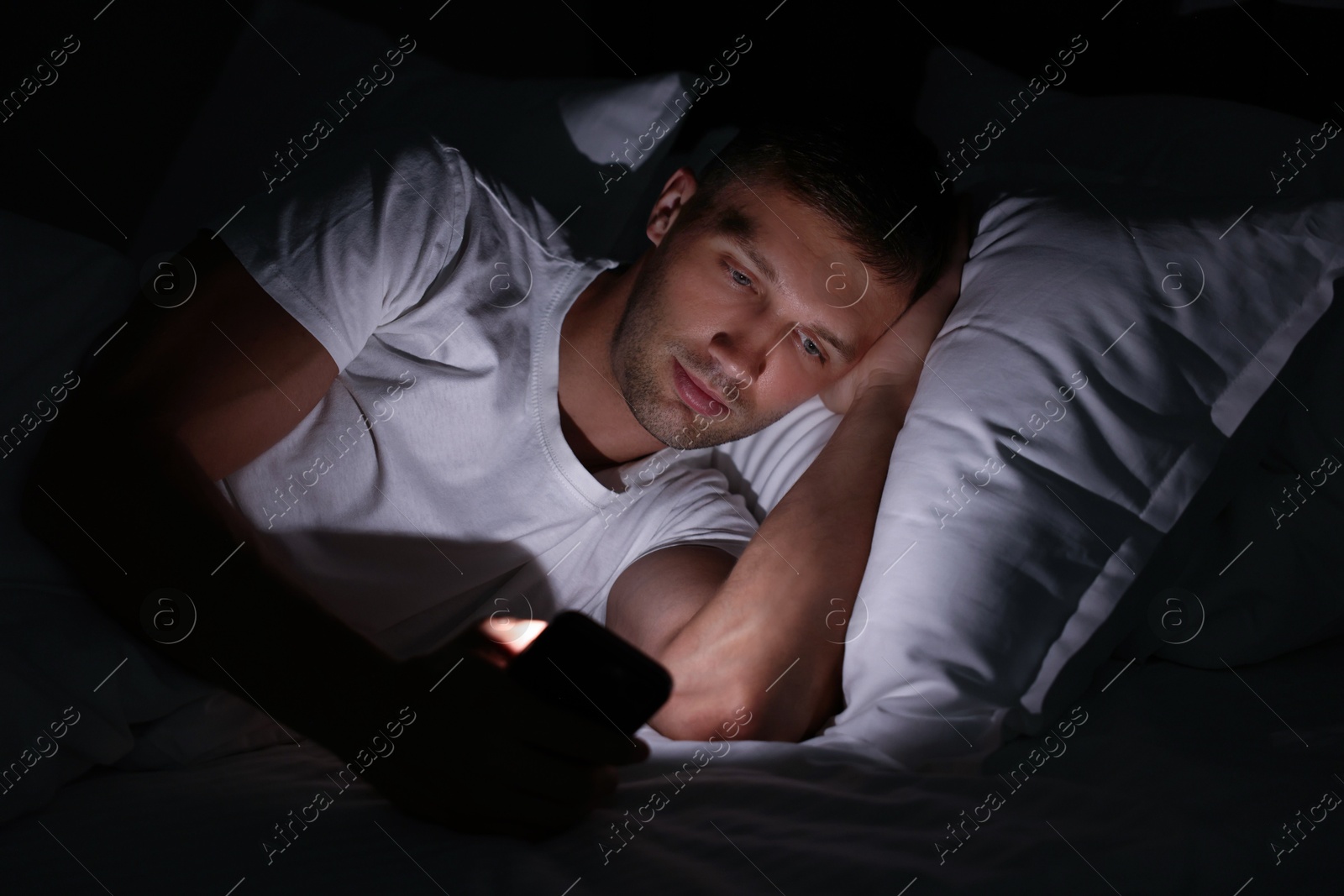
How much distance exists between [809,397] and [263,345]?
61cm

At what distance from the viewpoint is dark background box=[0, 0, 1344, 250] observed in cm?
106

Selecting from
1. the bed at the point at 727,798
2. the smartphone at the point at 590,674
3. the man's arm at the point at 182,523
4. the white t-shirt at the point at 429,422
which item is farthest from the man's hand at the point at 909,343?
the man's arm at the point at 182,523

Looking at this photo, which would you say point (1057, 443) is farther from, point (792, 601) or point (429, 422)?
point (429, 422)

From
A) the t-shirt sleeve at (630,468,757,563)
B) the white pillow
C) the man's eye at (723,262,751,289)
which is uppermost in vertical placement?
the man's eye at (723,262,751,289)

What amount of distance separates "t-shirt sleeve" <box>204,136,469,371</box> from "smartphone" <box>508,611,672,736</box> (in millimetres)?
393

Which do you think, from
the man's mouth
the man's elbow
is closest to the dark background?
the man's mouth

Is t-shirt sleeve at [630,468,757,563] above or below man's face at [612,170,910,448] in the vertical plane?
below

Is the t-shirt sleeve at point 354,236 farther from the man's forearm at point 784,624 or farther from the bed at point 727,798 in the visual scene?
the man's forearm at point 784,624

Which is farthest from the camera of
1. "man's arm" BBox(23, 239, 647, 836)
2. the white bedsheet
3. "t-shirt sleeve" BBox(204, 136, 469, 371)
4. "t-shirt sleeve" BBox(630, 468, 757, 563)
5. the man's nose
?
"t-shirt sleeve" BBox(630, 468, 757, 563)

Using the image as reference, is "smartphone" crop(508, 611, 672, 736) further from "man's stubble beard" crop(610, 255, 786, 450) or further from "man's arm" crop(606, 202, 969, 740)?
"man's stubble beard" crop(610, 255, 786, 450)

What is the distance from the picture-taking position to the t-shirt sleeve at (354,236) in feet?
2.63

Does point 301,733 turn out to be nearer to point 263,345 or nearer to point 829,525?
point 263,345

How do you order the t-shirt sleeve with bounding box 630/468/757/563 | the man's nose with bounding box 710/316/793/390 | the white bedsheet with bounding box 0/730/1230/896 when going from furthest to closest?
the t-shirt sleeve with bounding box 630/468/757/563, the man's nose with bounding box 710/316/793/390, the white bedsheet with bounding box 0/730/1230/896

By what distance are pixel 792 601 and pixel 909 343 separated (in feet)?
1.14
